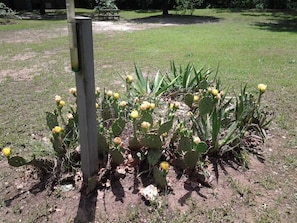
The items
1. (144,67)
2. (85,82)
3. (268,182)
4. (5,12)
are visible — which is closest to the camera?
(85,82)

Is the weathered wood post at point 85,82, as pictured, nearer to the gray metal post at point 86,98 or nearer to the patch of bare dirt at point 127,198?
the gray metal post at point 86,98

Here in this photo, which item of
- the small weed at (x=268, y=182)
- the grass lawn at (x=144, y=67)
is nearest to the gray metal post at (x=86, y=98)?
the grass lawn at (x=144, y=67)

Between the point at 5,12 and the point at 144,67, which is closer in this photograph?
the point at 144,67

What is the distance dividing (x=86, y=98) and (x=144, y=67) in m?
4.55

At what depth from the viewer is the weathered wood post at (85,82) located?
1.80 m

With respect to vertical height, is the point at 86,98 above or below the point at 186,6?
below

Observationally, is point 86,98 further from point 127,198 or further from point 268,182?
point 268,182

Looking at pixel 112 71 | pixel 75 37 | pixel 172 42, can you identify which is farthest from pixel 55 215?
pixel 172 42

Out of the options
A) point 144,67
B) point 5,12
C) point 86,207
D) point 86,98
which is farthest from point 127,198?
point 5,12

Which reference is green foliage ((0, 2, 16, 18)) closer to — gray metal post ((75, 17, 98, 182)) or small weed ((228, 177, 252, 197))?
gray metal post ((75, 17, 98, 182))

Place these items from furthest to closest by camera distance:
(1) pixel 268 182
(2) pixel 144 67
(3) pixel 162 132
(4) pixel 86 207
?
(2) pixel 144 67 → (1) pixel 268 182 → (3) pixel 162 132 → (4) pixel 86 207

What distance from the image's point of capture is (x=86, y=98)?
2.01 m

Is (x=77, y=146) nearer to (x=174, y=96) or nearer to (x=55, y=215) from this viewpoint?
(x=55, y=215)

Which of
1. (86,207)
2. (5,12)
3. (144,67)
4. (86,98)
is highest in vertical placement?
(5,12)
